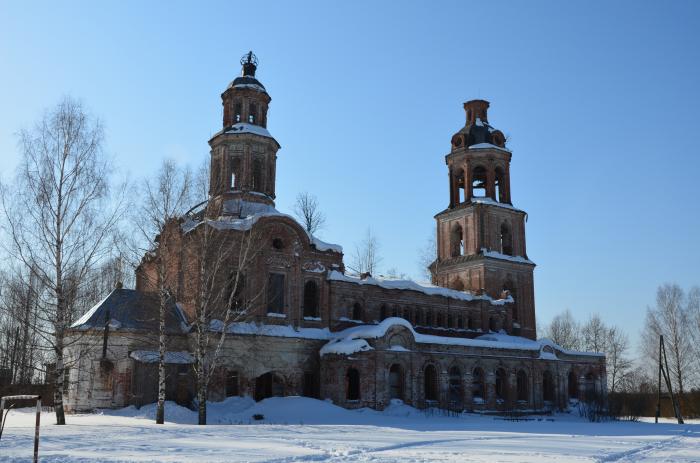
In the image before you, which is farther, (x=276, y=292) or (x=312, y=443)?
(x=276, y=292)

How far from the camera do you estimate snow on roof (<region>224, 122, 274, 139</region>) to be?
112ft

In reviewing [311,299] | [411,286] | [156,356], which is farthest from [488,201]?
[156,356]

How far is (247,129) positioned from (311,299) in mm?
9000

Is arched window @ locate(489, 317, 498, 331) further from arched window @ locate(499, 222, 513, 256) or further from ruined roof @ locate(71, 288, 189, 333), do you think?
ruined roof @ locate(71, 288, 189, 333)

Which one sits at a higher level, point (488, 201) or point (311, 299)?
point (488, 201)

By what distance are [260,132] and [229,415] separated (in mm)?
14276

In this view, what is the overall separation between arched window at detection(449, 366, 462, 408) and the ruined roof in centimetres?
1308

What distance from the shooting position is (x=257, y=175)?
3431cm

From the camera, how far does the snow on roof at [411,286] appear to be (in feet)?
110

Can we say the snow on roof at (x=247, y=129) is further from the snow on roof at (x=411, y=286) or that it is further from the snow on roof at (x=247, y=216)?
the snow on roof at (x=411, y=286)

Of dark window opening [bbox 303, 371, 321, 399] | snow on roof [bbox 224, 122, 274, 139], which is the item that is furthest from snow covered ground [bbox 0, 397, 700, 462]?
snow on roof [bbox 224, 122, 274, 139]

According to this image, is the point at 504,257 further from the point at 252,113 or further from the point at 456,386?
the point at 252,113

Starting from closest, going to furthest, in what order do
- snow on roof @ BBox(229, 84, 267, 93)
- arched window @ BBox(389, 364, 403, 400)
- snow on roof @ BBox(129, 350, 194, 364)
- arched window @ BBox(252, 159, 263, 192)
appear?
snow on roof @ BBox(129, 350, 194, 364) < arched window @ BBox(389, 364, 403, 400) < arched window @ BBox(252, 159, 263, 192) < snow on roof @ BBox(229, 84, 267, 93)

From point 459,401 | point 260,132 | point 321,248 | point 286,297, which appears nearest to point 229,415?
point 286,297
